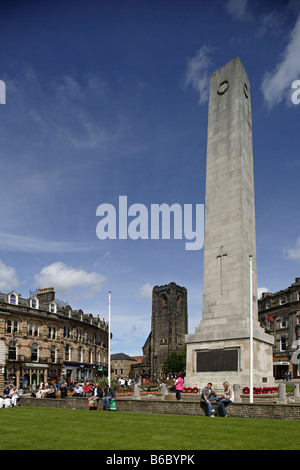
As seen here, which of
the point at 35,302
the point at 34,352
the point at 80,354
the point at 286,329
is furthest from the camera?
the point at 80,354

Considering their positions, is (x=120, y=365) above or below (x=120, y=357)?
below

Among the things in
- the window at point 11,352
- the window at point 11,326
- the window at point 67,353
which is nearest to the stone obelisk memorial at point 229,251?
the window at point 11,352

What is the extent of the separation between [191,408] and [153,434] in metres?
6.06

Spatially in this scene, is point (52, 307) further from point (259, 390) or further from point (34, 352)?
point (259, 390)

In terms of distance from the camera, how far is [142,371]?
132 meters

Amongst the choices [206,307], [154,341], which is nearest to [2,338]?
[206,307]

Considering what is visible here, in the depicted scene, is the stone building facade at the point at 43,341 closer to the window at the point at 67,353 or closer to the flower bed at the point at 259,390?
the window at the point at 67,353

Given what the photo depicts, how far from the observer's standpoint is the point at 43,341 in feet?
207

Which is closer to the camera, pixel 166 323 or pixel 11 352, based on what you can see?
pixel 11 352

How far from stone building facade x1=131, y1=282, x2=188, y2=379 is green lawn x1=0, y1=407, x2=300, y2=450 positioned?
4406 inches

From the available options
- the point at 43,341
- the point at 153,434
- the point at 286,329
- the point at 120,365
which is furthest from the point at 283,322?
the point at 120,365
